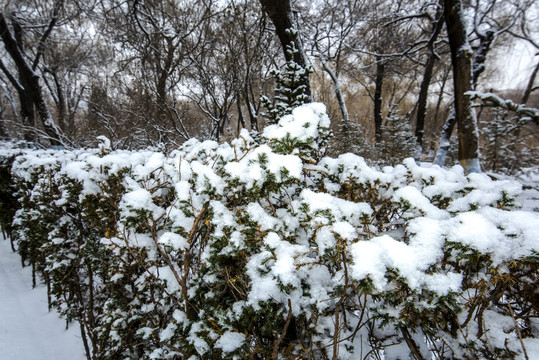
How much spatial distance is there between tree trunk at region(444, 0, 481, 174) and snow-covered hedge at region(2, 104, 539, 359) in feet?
12.5

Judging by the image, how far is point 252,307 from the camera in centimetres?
128

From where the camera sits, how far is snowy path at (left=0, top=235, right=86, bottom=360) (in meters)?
3.79

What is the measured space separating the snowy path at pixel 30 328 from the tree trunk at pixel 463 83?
7.33 m

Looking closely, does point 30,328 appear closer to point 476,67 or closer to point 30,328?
point 30,328

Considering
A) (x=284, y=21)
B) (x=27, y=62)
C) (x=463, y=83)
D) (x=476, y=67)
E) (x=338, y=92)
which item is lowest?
(x=463, y=83)

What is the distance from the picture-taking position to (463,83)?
462cm

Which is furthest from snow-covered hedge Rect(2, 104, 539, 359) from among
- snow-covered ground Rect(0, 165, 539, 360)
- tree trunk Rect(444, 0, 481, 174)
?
tree trunk Rect(444, 0, 481, 174)

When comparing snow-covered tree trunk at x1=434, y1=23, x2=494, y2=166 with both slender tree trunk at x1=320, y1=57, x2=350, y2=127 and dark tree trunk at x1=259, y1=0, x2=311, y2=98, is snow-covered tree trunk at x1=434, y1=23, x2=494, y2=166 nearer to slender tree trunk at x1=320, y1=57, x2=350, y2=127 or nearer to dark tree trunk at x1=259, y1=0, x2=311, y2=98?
slender tree trunk at x1=320, y1=57, x2=350, y2=127

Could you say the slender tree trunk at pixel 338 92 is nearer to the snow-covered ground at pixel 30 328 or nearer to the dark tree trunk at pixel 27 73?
the snow-covered ground at pixel 30 328

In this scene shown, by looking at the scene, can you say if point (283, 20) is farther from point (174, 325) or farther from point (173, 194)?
point (174, 325)

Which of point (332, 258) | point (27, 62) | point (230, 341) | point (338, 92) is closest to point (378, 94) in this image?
point (338, 92)

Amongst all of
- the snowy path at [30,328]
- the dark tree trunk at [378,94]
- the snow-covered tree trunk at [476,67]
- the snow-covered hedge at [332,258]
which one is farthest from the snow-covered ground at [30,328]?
the dark tree trunk at [378,94]

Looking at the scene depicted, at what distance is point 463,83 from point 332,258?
17.3 ft

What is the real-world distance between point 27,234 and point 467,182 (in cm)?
638
